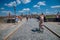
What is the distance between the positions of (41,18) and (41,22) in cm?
57

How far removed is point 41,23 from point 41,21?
273 mm

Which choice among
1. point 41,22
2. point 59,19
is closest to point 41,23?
point 41,22

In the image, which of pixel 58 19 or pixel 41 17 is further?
pixel 58 19

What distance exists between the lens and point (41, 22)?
1520 centimetres

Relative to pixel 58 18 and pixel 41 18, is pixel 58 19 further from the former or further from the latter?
pixel 41 18

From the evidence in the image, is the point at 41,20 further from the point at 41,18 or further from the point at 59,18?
the point at 59,18

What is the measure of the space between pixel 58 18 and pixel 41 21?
962 inches

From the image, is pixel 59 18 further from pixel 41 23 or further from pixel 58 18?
pixel 41 23

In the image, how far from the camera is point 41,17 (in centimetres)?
1486

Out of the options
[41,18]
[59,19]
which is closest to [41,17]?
[41,18]

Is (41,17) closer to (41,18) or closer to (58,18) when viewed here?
(41,18)

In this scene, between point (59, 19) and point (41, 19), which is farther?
point (59, 19)

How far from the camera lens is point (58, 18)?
38562mm

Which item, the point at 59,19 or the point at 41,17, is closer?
the point at 41,17
